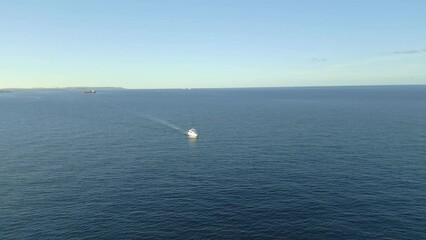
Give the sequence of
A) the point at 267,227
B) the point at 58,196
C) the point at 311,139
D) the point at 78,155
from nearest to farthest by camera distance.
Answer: the point at 267,227 < the point at 58,196 < the point at 78,155 < the point at 311,139

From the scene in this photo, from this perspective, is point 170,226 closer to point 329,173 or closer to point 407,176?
point 329,173

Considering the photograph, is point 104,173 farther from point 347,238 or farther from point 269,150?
point 347,238

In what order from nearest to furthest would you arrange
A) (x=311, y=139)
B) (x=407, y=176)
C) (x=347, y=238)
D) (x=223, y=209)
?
(x=347, y=238) → (x=223, y=209) → (x=407, y=176) → (x=311, y=139)

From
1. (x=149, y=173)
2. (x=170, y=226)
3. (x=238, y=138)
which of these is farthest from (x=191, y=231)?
(x=238, y=138)

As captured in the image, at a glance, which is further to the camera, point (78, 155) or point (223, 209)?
point (78, 155)

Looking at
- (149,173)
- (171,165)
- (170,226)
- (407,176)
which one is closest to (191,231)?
(170,226)

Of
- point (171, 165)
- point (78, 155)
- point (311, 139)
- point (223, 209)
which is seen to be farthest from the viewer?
point (311, 139)

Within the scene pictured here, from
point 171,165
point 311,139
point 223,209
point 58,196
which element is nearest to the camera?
point 223,209

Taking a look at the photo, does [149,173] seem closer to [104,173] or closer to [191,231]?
[104,173]
